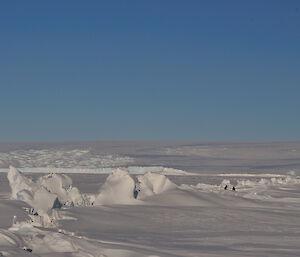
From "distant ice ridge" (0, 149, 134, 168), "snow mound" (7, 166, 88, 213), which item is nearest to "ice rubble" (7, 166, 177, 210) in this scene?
"snow mound" (7, 166, 88, 213)

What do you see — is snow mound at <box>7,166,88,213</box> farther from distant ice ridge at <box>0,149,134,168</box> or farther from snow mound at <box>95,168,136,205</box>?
distant ice ridge at <box>0,149,134,168</box>

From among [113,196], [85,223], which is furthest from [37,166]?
[85,223]

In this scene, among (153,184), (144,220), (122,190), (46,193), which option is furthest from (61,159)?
(144,220)

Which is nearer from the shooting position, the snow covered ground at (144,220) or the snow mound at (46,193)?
the snow covered ground at (144,220)

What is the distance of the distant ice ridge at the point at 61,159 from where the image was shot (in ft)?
154

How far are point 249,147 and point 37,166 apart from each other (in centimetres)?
2873

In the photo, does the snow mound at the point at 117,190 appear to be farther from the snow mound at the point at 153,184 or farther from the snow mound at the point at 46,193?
the snow mound at the point at 153,184

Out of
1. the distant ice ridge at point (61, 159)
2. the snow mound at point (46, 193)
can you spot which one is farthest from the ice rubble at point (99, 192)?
the distant ice ridge at point (61, 159)

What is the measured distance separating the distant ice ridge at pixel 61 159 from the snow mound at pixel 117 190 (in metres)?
31.1

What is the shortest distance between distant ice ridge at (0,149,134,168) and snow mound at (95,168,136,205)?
31.1 meters

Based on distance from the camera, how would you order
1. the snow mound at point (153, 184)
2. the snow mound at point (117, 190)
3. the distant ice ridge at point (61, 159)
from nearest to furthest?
the snow mound at point (117, 190), the snow mound at point (153, 184), the distant ice ridge at point (61, 159)

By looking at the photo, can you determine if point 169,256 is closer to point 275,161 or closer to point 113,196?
point 113,196

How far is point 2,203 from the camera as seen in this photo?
1209 centimetres

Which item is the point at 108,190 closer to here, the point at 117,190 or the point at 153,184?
the point at 117,190
